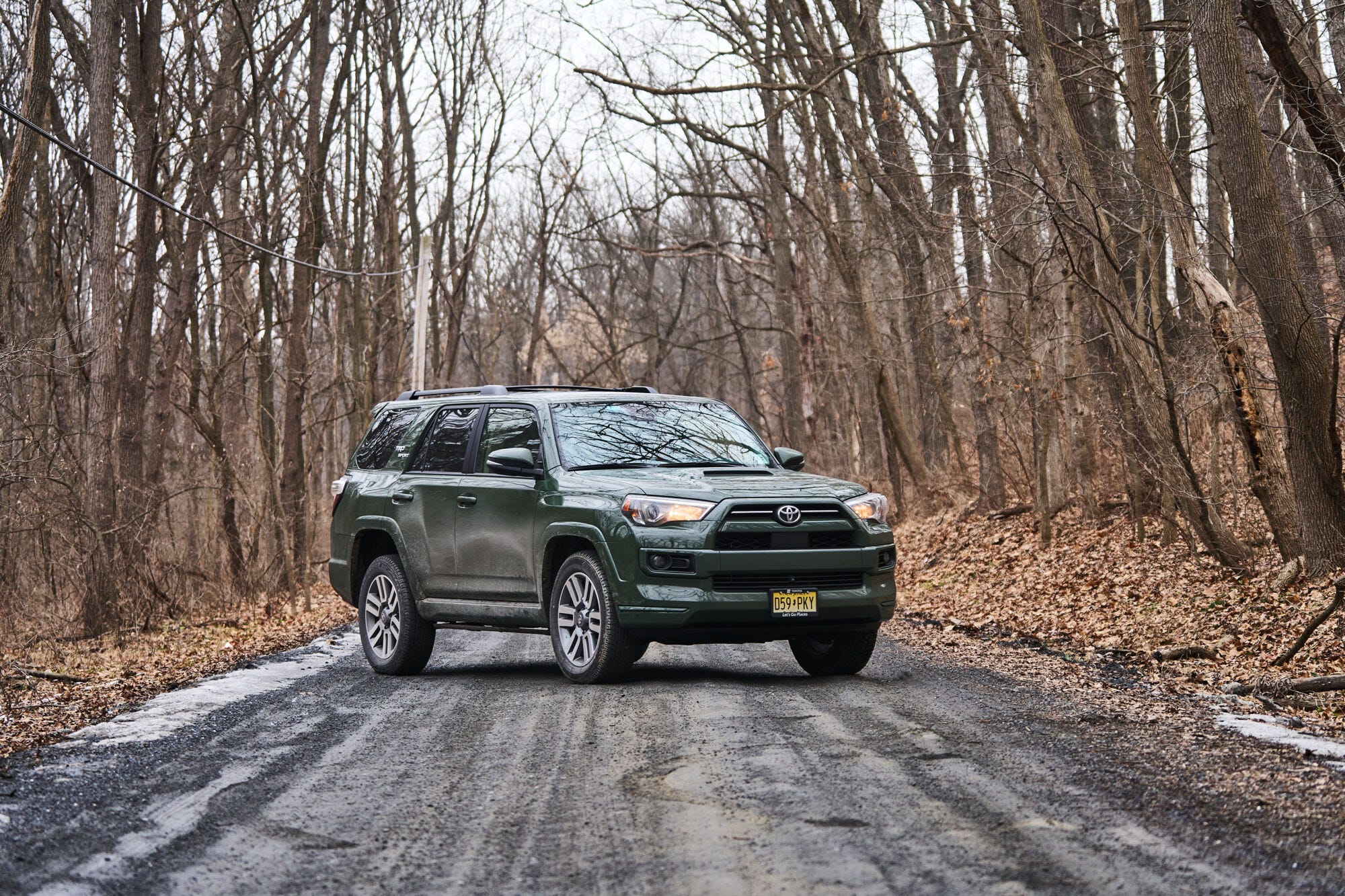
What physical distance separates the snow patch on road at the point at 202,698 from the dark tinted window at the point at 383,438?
1.70 m

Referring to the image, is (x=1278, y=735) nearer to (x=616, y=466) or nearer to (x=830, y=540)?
(x=830, y=540)

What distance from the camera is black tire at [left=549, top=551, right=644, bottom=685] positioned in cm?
907

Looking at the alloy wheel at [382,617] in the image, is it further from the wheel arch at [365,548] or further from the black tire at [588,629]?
the black tire at [588,629]

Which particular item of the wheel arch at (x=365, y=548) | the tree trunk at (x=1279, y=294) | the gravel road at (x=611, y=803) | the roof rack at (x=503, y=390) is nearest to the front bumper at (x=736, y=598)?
the gravel road at (x=611, y=803)

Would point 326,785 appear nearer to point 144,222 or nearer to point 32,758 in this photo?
point 32,758

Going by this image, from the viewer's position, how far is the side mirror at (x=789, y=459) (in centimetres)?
1052

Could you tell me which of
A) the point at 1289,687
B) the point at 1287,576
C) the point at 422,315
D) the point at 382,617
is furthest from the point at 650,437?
the point at 422,315

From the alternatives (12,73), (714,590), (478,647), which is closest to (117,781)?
(714,590)

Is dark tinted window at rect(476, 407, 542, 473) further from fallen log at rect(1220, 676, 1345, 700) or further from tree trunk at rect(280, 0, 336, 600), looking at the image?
tree trunk at rect(280, 0, 336, 600)

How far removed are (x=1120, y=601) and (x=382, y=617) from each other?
735cm

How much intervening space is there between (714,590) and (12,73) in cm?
2029

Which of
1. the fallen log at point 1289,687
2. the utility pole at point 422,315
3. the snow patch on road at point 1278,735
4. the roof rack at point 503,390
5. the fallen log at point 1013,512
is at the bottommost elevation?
the fallen log at point 1289,687

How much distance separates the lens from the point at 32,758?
22.8 feet

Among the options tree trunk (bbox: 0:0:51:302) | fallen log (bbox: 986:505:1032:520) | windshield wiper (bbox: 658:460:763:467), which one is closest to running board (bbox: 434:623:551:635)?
windshield wiper (bbox: 658:460:763:467)
